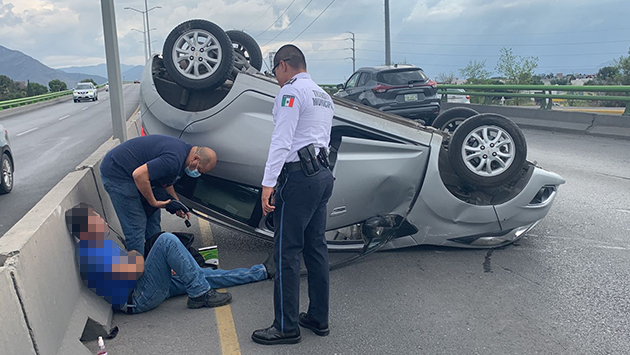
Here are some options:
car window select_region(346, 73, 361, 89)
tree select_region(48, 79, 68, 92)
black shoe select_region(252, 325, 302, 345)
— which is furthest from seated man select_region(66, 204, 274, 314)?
tree select_region(48, 79, 68, 92)

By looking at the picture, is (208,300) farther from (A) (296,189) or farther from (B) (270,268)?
(A) (296,189)

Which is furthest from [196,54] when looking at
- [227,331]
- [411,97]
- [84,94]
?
[84,94]

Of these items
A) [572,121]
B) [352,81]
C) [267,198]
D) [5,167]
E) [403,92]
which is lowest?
[5,167]

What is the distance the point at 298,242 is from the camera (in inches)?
143

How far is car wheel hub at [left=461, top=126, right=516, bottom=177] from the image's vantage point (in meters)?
5.09

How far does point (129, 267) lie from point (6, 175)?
6.51 meters

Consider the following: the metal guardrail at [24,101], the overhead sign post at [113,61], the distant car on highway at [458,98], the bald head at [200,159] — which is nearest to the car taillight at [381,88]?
the overhead sign post at [113,61]

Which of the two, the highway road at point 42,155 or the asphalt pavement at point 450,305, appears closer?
the asphalt pavement at point 450,305

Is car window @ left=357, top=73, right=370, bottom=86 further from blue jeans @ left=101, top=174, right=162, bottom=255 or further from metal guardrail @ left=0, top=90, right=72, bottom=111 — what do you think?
metal guardrail @ left=0, top=90, right=72, bottom=111

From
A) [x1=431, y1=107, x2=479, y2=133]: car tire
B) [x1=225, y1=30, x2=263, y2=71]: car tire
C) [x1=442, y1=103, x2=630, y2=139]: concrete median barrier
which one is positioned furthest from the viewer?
[x1=442, y1=103, x2=630, y2=139]: concrete median barrier

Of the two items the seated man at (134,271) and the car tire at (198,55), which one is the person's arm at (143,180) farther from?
the car tire at (198,55)

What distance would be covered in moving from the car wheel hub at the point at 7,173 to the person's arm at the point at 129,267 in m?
6.32

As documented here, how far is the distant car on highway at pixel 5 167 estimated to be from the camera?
8977mm

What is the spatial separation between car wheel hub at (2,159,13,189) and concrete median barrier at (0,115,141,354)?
5657 mm
